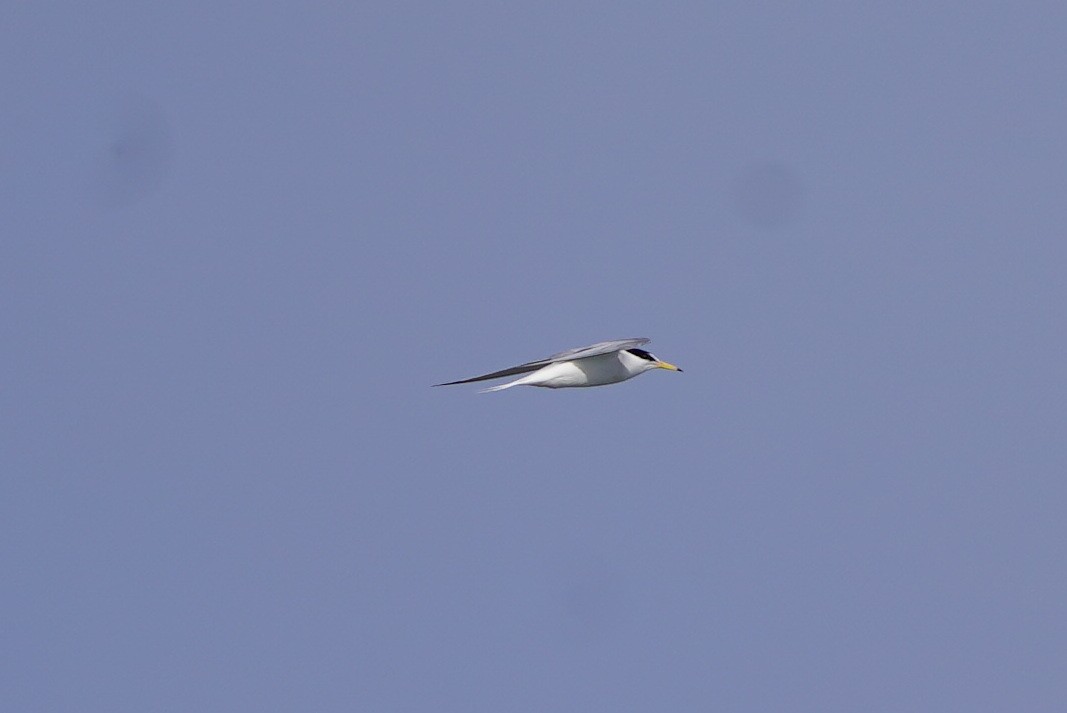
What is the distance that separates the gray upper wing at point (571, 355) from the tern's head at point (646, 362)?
2.17m

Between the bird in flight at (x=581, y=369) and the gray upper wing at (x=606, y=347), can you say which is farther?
the bird in flight at (x=581, y=369)

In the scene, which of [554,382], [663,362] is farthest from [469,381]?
[663,362]

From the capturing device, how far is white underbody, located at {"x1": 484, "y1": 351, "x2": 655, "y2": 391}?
46.1m

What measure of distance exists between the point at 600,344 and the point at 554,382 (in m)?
2.20

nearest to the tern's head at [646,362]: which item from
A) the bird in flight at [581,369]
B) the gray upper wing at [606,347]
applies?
the bird in flight at [581,369]

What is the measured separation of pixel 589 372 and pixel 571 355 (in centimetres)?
233

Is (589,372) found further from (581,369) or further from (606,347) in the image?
(606,347)

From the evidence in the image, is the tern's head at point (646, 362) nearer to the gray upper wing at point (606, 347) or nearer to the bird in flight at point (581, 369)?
the bird in flight at point (581, 369)

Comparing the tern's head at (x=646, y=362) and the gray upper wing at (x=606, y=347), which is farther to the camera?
the tern's head at (x=646, y=362)

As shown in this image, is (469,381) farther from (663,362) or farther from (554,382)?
(663,362)

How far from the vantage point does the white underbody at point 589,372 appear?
46.1 metres

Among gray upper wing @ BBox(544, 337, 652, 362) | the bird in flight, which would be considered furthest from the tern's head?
gray upper wing @ BBox(544, 337, 652, 362)

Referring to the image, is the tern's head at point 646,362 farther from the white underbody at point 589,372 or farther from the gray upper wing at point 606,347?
the gray upper wing at point 606,347

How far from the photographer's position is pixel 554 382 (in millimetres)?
46219
